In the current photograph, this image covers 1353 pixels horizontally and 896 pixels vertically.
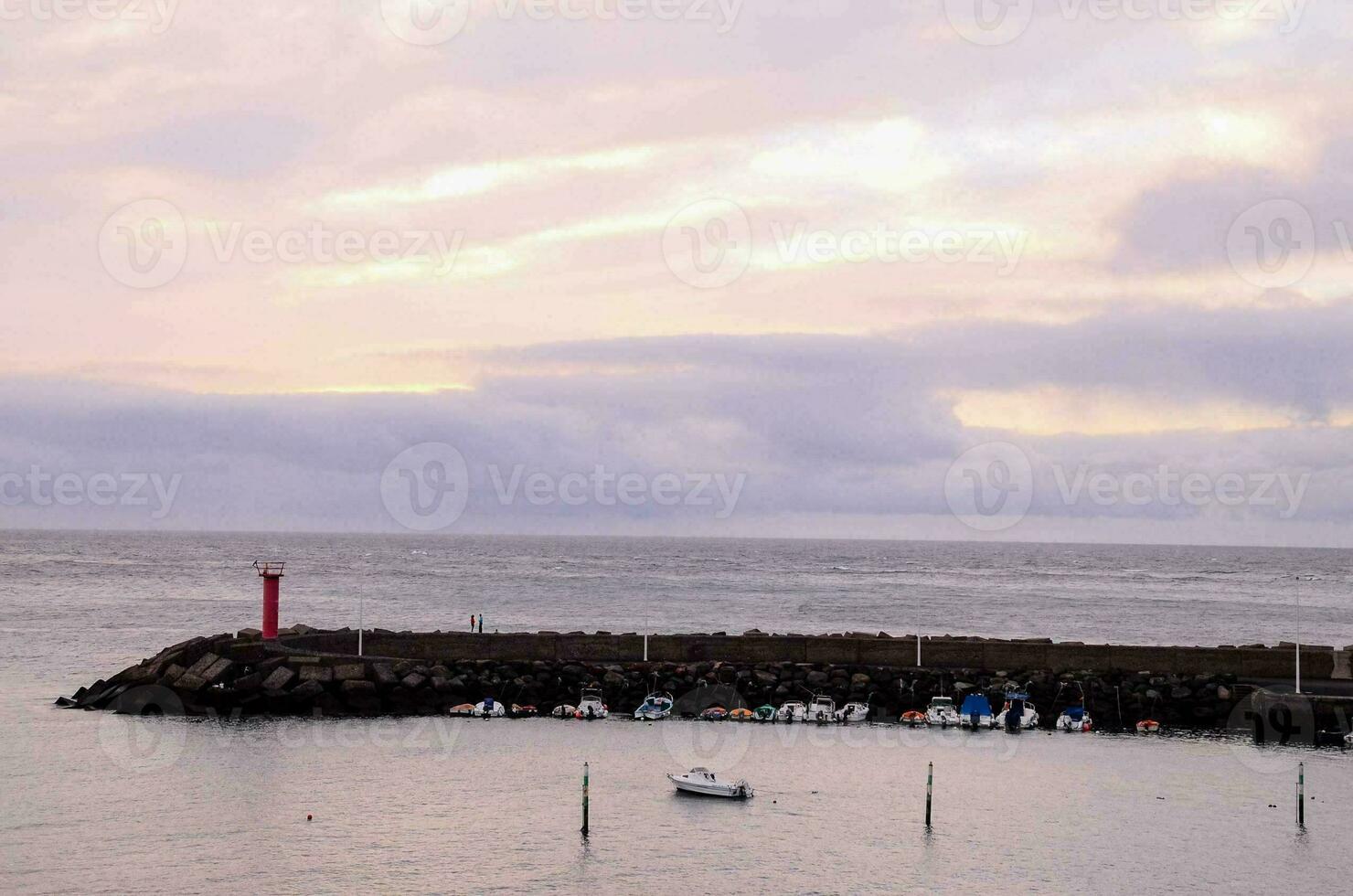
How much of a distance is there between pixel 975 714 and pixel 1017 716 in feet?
5.58

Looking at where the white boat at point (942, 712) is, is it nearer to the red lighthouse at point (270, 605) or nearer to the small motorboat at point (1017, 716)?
the small motorboat at point (1017, 716)

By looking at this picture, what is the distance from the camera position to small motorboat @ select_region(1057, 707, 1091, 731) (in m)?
50.9

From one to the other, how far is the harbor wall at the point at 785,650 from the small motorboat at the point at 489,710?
543 cm

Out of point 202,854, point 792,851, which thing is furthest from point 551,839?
point 202,854

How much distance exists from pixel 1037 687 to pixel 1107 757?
7704 millimetres

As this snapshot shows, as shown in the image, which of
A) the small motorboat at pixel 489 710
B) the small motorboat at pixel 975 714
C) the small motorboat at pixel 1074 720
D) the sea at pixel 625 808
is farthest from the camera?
the small motorboat at pixel 489 710

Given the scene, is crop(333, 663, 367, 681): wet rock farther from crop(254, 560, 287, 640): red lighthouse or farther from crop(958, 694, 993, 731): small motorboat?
crop(958, 694, 993, 731): small motorboat

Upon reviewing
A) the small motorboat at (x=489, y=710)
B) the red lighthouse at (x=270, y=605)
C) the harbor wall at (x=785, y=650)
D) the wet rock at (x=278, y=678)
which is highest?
the red lighthouse at (x=270, y=605)

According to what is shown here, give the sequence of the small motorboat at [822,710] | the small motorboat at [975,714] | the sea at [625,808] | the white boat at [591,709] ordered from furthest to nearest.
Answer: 1. the white boat at [591,709]
2. the small motorboat at [822,710]
3. the small motorboat at [975,714]
4. the sea at [625,808]

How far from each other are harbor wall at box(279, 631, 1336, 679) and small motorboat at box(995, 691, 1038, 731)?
479cm

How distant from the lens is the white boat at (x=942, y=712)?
51.1 metres

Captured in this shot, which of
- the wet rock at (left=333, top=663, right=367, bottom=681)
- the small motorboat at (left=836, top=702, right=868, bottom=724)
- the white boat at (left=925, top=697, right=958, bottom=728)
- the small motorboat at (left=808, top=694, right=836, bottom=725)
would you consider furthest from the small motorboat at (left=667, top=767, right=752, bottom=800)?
the wet rock at (left=333, top=663, right=367, bottom=681)

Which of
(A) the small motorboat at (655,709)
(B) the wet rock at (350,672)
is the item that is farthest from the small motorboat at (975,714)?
(B) the wet rock at (350,672)

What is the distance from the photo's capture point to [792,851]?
3450cm
